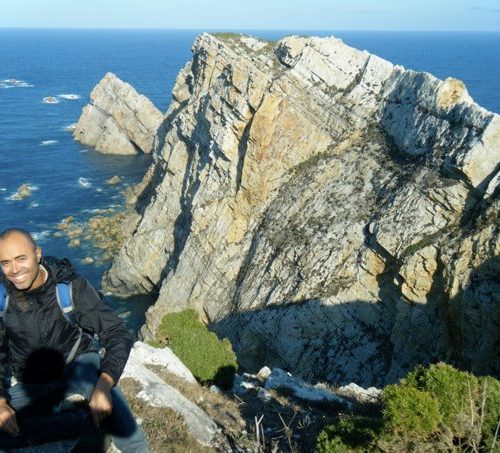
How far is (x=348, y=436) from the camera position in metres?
9.72

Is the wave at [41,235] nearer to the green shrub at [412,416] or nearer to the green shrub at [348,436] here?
the green shrub at [348,436]

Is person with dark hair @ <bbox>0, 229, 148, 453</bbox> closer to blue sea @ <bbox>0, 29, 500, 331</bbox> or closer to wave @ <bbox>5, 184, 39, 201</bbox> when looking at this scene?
blue sea @ <bbox>0, 29, 500, 331</bbox>

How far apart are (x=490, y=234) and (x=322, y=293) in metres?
9.88

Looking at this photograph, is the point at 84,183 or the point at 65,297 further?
the point at 84,183

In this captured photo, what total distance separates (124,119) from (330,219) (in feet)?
193

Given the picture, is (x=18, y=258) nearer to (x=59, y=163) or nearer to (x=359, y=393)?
(x=359, y=393)

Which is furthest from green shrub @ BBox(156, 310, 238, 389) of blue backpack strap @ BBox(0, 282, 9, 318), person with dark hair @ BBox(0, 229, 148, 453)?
blue backpack strap @ BBox(0, 282, 9, 318)

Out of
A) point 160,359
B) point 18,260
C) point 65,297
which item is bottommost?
point 160,359

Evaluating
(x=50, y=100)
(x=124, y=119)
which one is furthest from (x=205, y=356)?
(x=50, y=100)

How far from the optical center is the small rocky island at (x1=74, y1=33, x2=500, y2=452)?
25.5m

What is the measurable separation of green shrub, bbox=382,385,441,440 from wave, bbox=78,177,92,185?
2492 inches

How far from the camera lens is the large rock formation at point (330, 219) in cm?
2552

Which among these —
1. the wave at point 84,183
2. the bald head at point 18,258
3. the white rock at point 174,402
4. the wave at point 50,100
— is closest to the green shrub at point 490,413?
the white rock at point 174,402

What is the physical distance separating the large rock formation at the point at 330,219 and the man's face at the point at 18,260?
1985 cm
